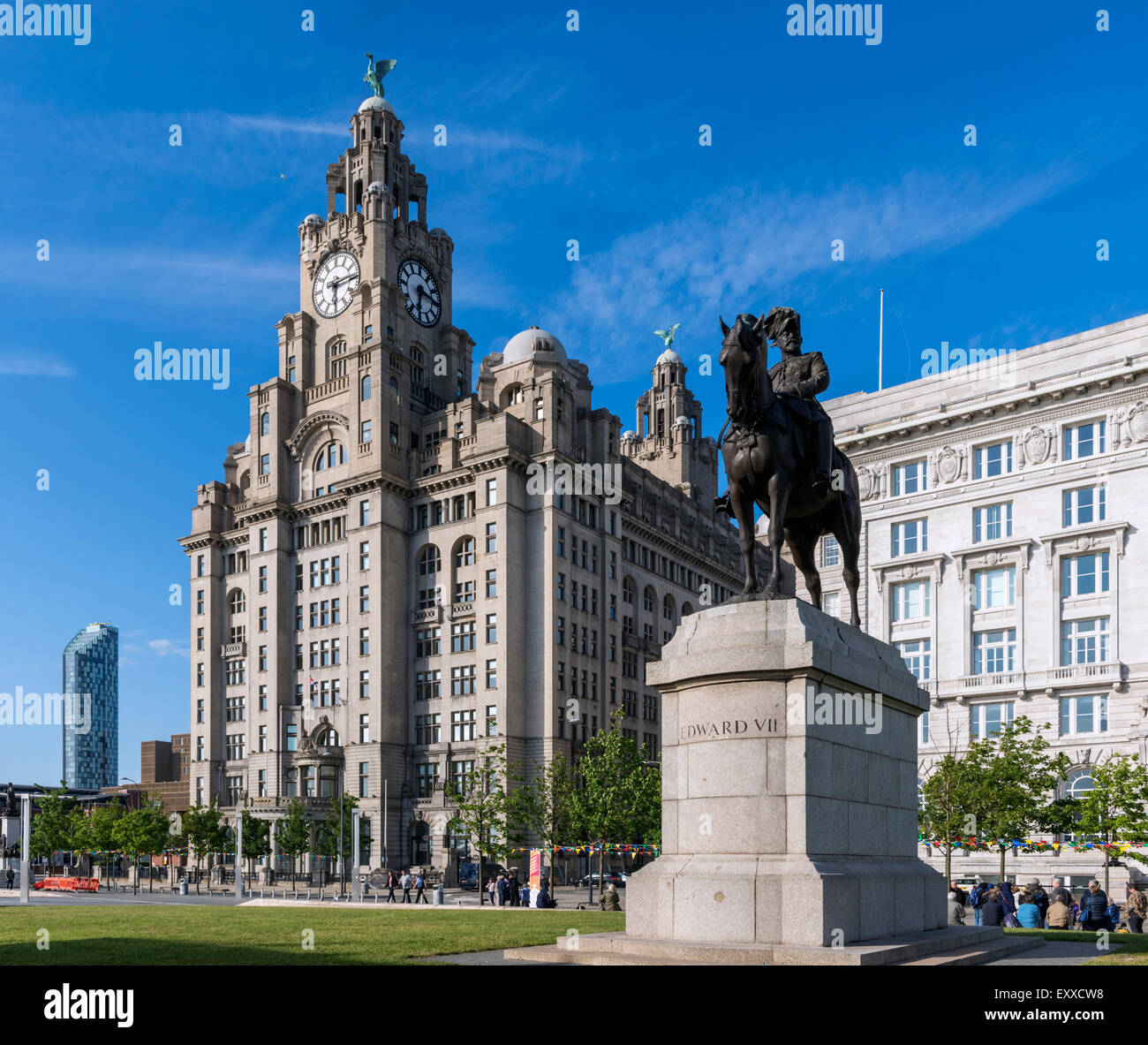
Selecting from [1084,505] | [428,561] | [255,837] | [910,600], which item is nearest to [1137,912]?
[1084,505]

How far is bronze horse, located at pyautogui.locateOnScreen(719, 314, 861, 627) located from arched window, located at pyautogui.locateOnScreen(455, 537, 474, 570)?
85.0 metres

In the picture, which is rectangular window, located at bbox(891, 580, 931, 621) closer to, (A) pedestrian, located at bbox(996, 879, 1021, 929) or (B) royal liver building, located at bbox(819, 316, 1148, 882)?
(B) royal liver building, located at bbox(819, 316, 1148, 882)

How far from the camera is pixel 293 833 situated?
9538 centimetres

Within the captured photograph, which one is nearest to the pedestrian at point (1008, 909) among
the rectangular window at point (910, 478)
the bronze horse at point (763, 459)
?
the bronze horse at point (763, 459)

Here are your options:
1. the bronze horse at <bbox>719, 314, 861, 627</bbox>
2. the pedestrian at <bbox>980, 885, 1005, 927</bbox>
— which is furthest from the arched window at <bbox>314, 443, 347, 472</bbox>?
the bronze horse at <bbox>719, 314, 861, 627</bbox>

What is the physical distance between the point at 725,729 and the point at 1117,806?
129 ft

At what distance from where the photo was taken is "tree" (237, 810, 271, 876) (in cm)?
9931

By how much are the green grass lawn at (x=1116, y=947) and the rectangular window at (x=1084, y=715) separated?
136ft

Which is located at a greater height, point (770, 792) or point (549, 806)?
point (770, 792)

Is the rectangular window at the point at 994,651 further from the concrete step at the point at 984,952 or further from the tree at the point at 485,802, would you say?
the concrete step at the point at 984,952

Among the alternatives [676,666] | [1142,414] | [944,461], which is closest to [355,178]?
[944,461]

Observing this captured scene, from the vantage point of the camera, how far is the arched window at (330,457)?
11288 centimetres

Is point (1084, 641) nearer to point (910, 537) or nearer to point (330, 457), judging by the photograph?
point (910, 537)

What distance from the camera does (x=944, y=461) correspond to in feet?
235
